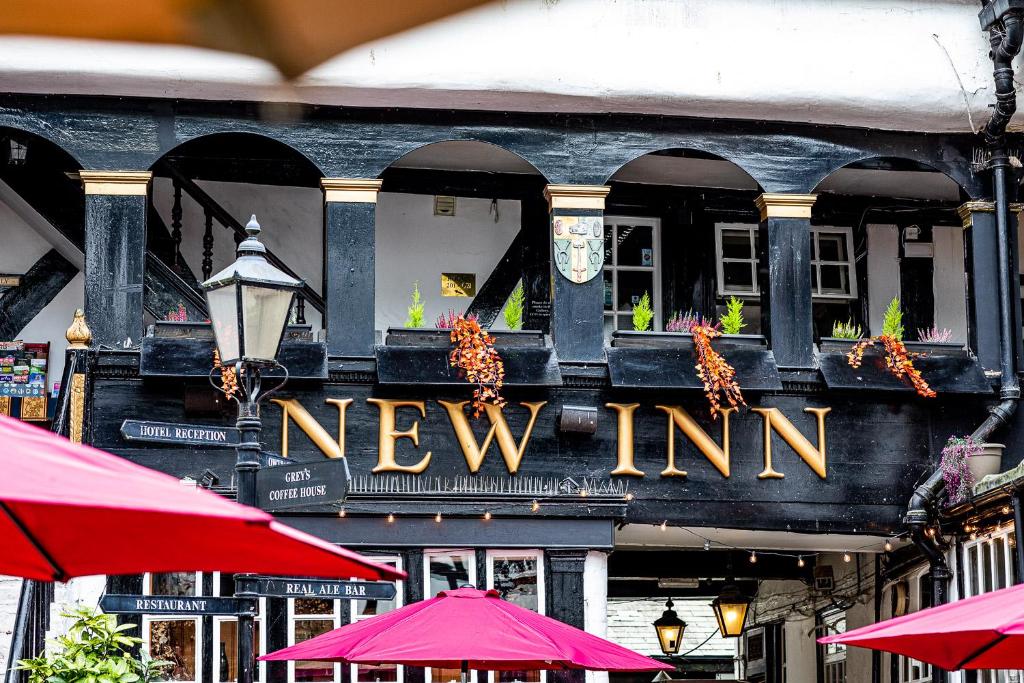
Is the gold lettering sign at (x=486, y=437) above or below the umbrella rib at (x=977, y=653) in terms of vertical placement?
above

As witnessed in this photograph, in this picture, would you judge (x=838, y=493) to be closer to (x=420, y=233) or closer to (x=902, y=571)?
(x=902, y=571)

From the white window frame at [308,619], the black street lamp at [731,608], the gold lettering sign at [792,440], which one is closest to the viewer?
the white window frame at [308,619]

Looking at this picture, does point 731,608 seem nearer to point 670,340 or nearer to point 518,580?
point 670,340

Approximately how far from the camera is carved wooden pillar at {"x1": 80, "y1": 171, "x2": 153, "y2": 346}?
1382 centimetres

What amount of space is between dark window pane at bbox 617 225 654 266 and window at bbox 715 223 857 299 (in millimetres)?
701

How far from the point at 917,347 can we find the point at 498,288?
4157mm

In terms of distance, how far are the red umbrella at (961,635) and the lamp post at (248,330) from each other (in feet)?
10.7

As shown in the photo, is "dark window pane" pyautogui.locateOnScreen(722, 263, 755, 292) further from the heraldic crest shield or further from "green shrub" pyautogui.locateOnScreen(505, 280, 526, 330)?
"green shrub" pyautogui.locateOnScreen(505, 280, 526, 330)

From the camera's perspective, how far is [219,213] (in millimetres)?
15875

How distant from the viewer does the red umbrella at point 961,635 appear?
7.25 meters

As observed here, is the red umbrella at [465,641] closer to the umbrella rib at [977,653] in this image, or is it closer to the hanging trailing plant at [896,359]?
the umbrella rib at [977,653]

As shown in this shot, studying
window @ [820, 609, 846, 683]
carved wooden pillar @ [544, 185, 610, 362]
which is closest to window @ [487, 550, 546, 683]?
carved wooden pillar @ [544, 185, 610, 362]

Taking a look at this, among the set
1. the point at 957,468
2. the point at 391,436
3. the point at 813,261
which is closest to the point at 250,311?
the point at 391,436

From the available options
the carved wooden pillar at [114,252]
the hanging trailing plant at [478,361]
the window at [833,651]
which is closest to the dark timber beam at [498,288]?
the hanging trailing plant at [478,361]
